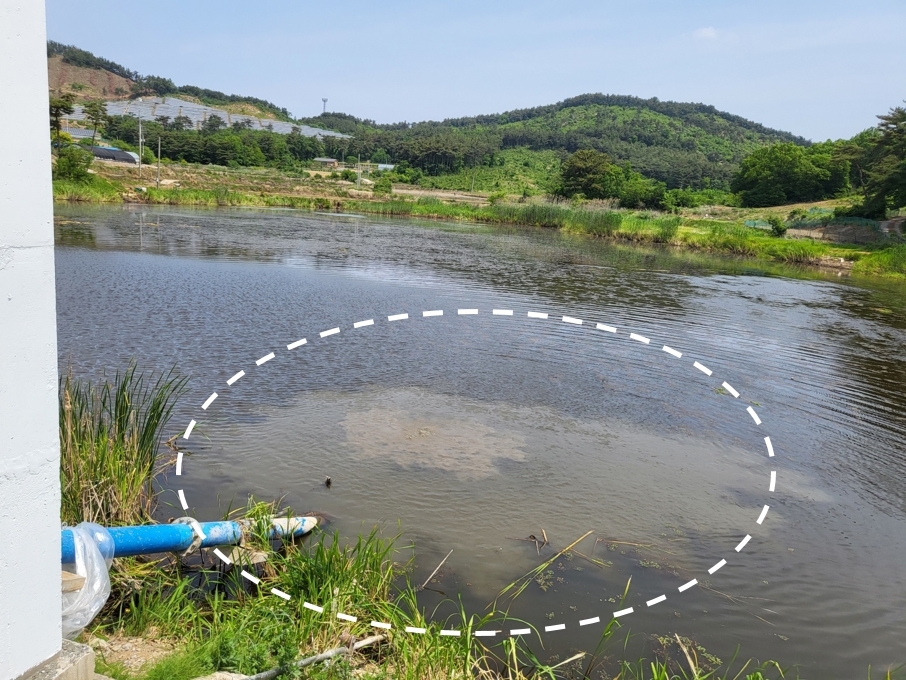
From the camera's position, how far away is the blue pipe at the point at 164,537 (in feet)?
12.9

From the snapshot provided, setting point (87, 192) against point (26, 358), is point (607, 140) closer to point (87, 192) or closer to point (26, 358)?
point (87, 192)

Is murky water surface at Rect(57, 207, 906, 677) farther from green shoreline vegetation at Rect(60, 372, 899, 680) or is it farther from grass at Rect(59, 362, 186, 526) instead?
grass at Rect(59, 362, 186, 526)

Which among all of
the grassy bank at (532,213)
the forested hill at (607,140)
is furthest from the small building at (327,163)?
the grassy bank at (532,213)

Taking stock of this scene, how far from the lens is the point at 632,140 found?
518 feet

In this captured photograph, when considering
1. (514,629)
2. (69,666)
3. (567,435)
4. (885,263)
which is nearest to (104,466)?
(69,666)

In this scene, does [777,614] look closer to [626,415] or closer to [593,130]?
[626,415]

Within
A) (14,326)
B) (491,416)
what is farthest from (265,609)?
(491,416)

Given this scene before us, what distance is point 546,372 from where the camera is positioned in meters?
11.4

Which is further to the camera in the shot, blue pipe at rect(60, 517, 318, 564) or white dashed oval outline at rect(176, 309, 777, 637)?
white dashed oval outline at rect(176, 309, 777, 637)

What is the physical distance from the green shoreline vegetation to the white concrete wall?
2.73 feet

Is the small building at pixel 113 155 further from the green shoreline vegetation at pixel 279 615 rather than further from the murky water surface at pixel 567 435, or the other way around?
the green shoreline vegetation at pixel 279 615

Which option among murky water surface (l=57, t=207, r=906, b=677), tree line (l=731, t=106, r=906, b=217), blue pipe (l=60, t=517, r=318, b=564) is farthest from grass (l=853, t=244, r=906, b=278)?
blue pipe (l=60, t=517, r=318, b=564)

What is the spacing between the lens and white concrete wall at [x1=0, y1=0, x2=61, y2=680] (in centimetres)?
223

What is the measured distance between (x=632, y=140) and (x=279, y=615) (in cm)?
16637
